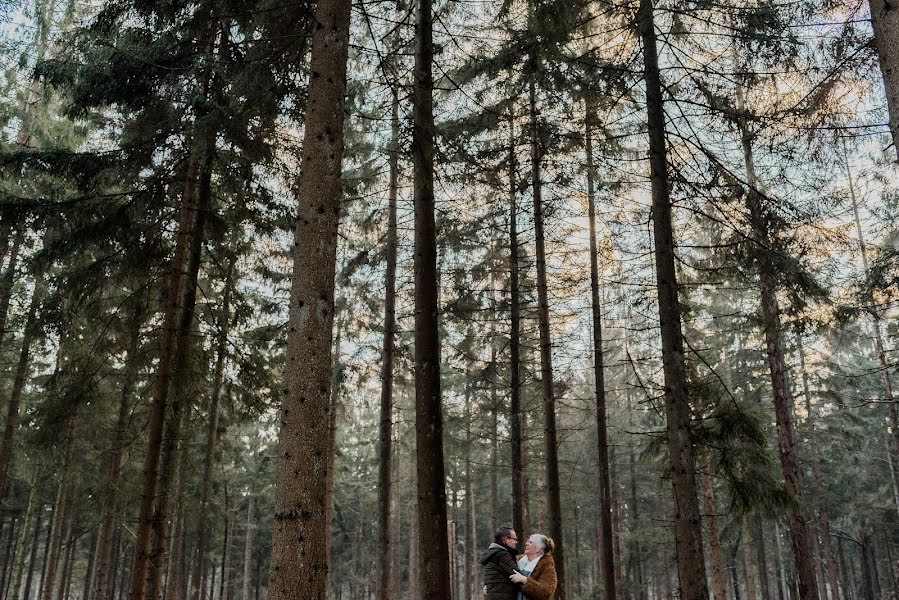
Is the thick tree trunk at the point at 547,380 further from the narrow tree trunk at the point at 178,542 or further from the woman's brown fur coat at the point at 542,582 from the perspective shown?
the narrow tree trunk at the point at 178,542

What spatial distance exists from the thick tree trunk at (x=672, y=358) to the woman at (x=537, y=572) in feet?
5.83

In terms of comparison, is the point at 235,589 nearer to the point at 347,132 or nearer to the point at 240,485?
the point at 240,485

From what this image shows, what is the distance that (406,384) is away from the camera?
59.6 ft

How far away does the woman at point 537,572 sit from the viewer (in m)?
6.25

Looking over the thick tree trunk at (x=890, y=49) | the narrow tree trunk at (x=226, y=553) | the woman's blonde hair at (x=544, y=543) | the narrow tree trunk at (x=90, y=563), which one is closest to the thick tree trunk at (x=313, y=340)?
the woman's blonde hair at (x=544, y=543)

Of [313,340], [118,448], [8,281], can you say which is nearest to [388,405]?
→ [118,448]

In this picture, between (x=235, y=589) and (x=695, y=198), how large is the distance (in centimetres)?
5010

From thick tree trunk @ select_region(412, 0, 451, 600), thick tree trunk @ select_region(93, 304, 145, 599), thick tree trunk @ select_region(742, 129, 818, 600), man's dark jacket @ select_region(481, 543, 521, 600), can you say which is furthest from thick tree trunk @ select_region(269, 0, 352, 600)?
thick tree trunk @ select_region(742, 129, 818, 600)

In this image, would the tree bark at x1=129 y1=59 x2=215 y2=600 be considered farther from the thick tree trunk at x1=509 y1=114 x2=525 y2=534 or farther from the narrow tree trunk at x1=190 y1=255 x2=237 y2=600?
the thick tree trunk at x1=509 y1=114 x2=525 y2=534

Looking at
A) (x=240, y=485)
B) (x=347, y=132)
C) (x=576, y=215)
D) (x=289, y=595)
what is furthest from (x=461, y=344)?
(x=240, y=485)

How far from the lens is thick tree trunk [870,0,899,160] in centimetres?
520

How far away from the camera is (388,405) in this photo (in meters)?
12.3

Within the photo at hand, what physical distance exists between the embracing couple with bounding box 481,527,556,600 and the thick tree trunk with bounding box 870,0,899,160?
5380 millimetres

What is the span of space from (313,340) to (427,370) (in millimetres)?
2189
